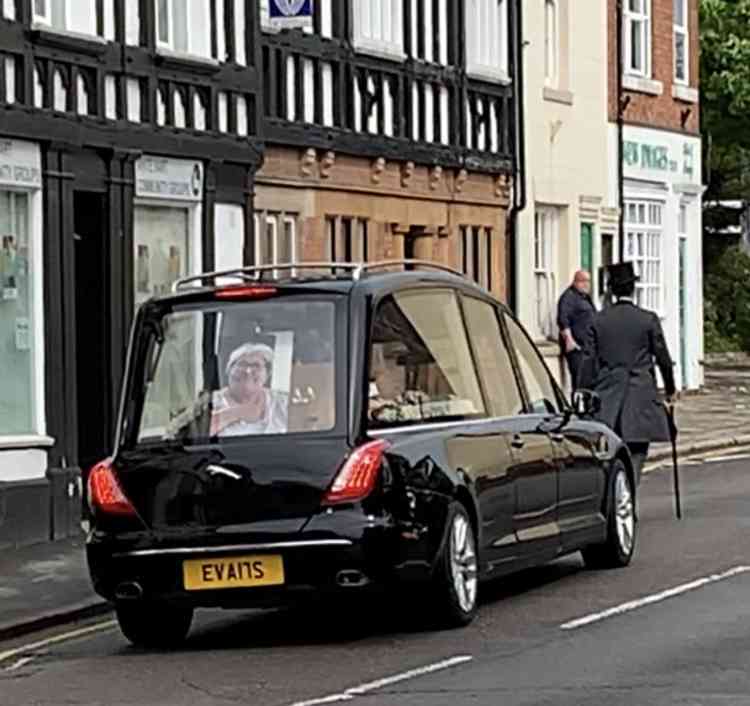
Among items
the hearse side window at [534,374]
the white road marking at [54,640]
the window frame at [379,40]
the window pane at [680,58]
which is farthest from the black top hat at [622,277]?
Result: the window pane at [680,58]

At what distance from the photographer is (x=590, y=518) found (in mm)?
15781

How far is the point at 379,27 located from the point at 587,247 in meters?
8.29

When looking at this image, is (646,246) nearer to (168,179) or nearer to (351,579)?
(168,179)

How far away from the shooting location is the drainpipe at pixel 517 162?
31.8m

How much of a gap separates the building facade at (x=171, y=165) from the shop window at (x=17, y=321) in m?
0.02

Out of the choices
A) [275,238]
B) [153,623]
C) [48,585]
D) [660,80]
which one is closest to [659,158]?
[660,80]

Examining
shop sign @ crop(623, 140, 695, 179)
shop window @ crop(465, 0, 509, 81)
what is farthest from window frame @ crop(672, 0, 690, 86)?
shop window @ crop(465, 0, 509, 81)

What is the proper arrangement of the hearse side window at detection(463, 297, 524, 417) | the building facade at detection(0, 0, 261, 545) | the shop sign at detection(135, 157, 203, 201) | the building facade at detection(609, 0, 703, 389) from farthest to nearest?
the building facade at detection(609, 0, 703, 389) → the shop sign at detection(135, 157, 203, 201) → the building facade at detection(0, 0, 261, 545) → the hearse side window at detection(463, 297, 524, 417)

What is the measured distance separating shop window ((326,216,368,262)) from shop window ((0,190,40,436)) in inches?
273

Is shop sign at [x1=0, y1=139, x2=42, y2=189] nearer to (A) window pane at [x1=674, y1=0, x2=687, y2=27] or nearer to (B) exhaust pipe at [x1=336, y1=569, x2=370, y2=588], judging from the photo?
(B) exhaust pipe at [x1=336, y1=569, x2=370, y2=588]

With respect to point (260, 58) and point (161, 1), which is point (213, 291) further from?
point (260, 58)

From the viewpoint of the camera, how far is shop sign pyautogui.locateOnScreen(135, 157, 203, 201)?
21.7m

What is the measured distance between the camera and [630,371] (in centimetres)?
1925

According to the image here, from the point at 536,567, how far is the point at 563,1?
18510 mm
